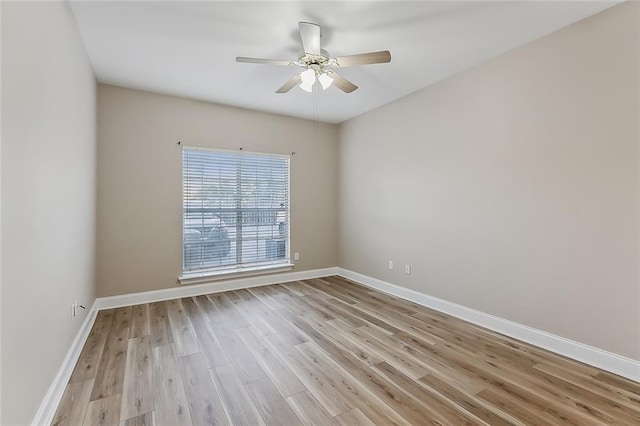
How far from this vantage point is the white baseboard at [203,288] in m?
3.61

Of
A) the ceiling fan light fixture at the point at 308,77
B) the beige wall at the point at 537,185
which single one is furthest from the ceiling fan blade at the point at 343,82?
the beige wall at the point at 537,185

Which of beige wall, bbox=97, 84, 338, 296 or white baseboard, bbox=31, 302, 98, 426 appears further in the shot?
beige wall, bbox=97, 84, 338, 296

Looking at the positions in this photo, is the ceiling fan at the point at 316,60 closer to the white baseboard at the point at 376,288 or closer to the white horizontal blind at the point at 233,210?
the white horizontal blind at the point at 233,210

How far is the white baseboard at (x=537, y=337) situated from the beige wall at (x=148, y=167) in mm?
3085

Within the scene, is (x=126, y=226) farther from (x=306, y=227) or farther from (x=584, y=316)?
(x=584, y=316)

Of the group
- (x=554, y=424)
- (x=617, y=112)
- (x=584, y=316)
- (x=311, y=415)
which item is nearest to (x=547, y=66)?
(x=617, y=112)

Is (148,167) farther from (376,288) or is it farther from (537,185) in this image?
(537,185)

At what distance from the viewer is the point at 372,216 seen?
15.0 ft

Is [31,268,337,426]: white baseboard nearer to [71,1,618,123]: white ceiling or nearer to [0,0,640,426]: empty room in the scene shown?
[0,0,640,426]: empty room

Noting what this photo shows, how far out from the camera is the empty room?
5.75 feet

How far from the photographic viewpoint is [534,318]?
2666 mm

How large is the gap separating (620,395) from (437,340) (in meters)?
1.18

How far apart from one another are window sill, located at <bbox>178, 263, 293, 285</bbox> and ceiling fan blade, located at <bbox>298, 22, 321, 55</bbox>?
3.16 meters

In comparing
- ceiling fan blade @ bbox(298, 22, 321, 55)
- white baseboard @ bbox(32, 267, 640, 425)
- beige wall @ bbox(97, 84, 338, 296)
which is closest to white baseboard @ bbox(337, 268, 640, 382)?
white baseboard @ bbox(32, 267, 640, 425)
